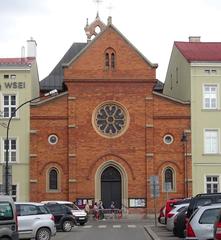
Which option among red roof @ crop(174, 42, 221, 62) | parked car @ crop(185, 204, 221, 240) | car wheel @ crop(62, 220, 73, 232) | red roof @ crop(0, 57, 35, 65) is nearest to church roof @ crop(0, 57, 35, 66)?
red roof @ crop(0, 57, 35, 65)

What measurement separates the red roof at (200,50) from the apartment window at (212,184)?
9752 mm

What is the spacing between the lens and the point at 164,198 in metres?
61.0

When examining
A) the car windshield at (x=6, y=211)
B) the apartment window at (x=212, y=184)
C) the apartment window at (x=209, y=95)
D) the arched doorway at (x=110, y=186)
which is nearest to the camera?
the car windshield at (x=6, y=211)

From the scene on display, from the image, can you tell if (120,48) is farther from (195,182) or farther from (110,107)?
(195,182)

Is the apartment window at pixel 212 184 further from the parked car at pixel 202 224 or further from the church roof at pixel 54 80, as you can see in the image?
the parked car at pixel 202 224

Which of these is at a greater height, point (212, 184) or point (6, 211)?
point (212, 184)

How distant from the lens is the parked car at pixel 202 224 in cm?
2216

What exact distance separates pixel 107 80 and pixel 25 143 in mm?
8467

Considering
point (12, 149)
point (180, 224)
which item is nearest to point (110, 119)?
point (12, 149)

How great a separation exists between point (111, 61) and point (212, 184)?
13095 mm

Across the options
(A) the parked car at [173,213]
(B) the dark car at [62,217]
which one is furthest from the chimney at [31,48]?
(A) the parked car at [173,213]

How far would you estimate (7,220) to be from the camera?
2383 cm

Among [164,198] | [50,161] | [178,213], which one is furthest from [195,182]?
[178,213]

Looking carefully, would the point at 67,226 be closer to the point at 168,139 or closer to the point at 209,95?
the point at 168,139
